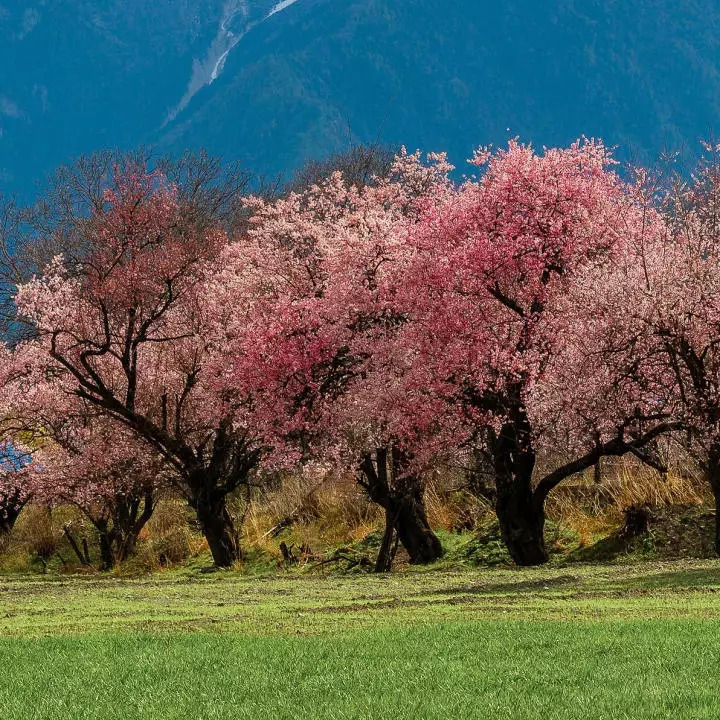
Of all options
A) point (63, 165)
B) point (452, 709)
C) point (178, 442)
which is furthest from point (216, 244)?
point (63, 165)

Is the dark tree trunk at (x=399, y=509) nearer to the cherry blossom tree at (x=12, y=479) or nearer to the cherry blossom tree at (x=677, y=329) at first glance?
the cherry blossom tree at (x=677, y=329)

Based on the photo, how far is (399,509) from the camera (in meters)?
27.6

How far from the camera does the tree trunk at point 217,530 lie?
3161 cm

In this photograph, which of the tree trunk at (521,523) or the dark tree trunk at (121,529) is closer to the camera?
the tree trunk at (521,523)

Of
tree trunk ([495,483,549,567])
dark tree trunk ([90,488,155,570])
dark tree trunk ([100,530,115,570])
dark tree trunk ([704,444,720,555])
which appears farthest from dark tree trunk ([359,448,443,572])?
dark tree trunk ([100,530,115,570])

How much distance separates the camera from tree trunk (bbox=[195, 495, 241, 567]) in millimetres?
31609

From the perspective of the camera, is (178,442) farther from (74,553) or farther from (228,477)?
(74,553)

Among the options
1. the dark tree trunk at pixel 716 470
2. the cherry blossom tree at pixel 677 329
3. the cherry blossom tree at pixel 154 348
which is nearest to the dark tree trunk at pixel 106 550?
the cherry blossom tree at pixel 154 348

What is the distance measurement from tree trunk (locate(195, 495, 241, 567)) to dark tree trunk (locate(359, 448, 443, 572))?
4.17 m

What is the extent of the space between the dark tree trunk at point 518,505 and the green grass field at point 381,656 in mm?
8178

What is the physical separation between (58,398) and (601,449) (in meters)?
15.9

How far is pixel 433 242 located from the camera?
27484 millimetres

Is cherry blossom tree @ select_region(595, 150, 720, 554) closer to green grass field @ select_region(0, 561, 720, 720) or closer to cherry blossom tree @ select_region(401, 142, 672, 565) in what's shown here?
cherry blossom tree @ select_region(401, 142, 672, 565)

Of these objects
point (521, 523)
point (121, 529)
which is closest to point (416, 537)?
point (521, 523)
